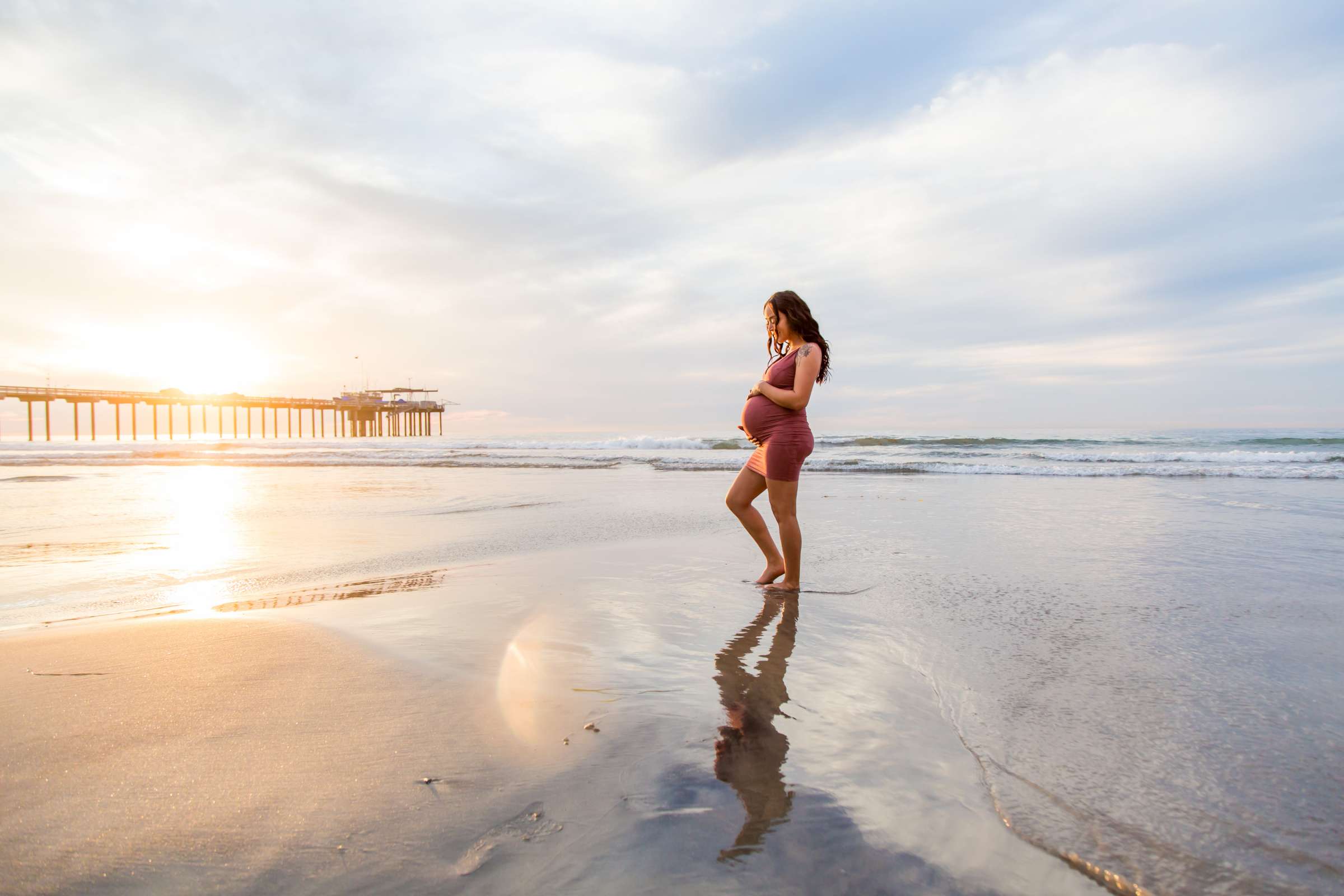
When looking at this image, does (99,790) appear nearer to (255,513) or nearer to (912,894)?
(912,894)

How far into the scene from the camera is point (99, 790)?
1425 mm

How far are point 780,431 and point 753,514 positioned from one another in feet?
1.76

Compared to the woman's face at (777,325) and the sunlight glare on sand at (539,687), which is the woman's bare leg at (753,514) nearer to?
the woman's face at (777,325)

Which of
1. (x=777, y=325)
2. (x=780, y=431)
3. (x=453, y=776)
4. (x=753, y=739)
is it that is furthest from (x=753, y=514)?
(x=453, y=776)

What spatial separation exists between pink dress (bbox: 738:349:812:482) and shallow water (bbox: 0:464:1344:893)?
703 millimetres

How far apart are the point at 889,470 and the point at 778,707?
13.8 m

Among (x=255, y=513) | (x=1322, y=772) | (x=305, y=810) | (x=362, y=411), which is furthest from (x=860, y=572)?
(x=362, y=411)

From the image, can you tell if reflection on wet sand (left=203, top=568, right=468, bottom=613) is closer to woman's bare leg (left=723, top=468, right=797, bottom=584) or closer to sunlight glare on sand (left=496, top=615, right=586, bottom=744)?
sunlight glare on sand (left=496, top=615, right=586, bottom=744)

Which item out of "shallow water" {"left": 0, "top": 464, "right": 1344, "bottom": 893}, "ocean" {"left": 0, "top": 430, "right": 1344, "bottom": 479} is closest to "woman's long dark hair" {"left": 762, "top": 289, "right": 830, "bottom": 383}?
"shallow water" {"left": 0, "top": 464, "right": 1344, "bottom": 893}

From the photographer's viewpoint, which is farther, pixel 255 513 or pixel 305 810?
pixel 255 513

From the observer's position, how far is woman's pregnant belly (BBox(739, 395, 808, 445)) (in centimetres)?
404

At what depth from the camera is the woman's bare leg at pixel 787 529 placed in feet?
12.8

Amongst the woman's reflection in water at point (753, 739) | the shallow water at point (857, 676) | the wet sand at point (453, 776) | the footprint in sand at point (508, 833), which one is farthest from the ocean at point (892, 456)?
the footprint in sand at point (508, 833)

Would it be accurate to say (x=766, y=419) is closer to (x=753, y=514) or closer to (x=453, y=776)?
(x=753, y=514)
